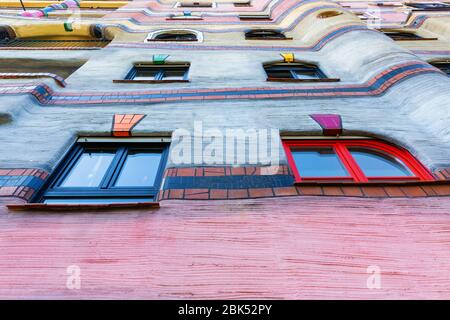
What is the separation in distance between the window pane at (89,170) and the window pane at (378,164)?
3.13 metres

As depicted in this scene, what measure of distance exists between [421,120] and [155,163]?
3.64 m

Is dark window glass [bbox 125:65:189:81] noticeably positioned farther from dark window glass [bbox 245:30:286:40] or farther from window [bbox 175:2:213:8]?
window [bbox 175:2:213:8]

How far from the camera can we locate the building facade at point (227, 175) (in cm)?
182

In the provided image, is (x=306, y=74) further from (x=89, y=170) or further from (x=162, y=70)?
(x=89, y=170)

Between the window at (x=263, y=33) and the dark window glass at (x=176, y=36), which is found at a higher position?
the window at (x=263, y=33)

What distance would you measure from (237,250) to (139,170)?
5.63 ft

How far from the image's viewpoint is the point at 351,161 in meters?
3.20

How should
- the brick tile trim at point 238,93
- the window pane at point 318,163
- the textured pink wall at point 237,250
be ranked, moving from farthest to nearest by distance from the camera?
the brick tile trim at point 238,93
the window pane at point 318,163
the textured pink wall at point 237,250

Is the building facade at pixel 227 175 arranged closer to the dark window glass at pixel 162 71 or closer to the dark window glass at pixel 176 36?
the dark window glass at pixel 162 71

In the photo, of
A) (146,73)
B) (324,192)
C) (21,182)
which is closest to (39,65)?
(146,73)

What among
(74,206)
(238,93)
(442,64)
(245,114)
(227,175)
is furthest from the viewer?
(442,64)

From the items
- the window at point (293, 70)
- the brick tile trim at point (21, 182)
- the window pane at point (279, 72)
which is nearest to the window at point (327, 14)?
the window at point (293, 70)

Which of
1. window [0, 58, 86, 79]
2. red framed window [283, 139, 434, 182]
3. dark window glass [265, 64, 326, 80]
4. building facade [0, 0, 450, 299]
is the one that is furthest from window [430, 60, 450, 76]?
window [0, 58, 86, 79]

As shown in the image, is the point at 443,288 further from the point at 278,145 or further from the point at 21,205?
the point at 21,205
